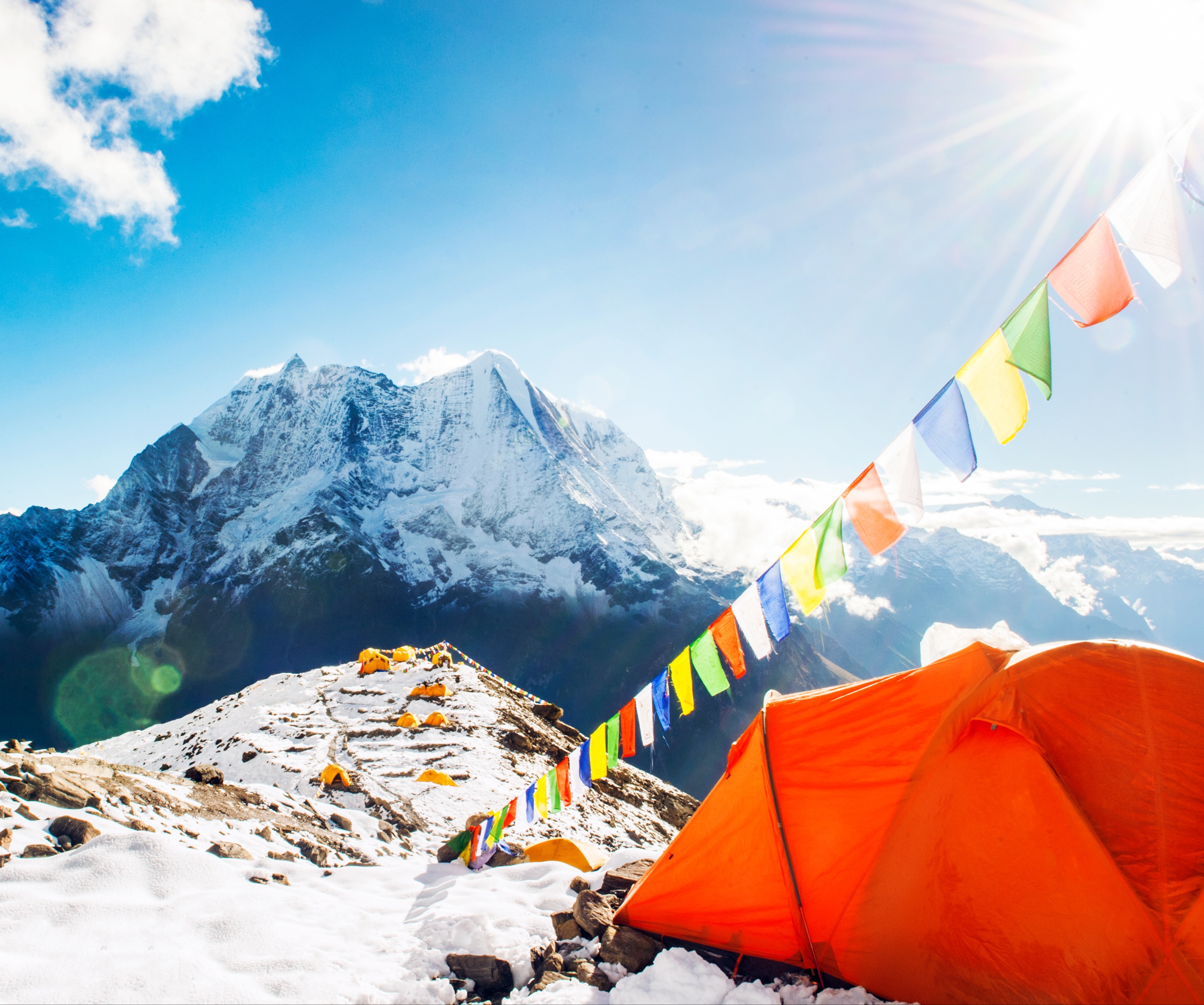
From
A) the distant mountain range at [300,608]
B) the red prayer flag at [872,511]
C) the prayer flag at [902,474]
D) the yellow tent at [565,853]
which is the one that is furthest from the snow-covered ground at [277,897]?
the distant mountain range at [300,608]

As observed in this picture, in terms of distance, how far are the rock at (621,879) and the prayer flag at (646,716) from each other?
186 centimetres

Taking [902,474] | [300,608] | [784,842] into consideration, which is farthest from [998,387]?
[300,608]

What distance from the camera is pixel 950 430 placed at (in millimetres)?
7051

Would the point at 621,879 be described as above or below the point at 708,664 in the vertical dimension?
below

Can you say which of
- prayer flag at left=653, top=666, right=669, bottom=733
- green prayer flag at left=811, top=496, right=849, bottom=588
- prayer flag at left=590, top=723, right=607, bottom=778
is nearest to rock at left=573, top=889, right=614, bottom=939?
prayer flag at left=653, top=666, right=669, bottom=733

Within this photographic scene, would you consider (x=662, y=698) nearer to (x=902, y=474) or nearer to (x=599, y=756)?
(x=599, y=756)

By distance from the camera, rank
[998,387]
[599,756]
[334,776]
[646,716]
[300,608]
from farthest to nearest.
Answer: [300,608] < [334,776] < [599,756] < [646,716] < [998,387]

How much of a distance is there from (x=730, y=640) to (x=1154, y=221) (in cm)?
711

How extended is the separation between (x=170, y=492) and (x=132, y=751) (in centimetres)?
22006

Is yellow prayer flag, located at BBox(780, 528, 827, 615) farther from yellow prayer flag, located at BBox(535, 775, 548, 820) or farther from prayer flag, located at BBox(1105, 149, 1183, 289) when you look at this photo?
yellow prayer flag, located at BBox(535, 775, 548, 820)

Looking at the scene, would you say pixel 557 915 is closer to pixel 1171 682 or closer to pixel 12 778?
pixel 1171 682

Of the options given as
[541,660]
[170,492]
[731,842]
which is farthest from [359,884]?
[170,492]

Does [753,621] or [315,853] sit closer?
[753,621]

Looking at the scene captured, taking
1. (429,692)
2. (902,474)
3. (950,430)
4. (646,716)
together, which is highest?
(950,430)
